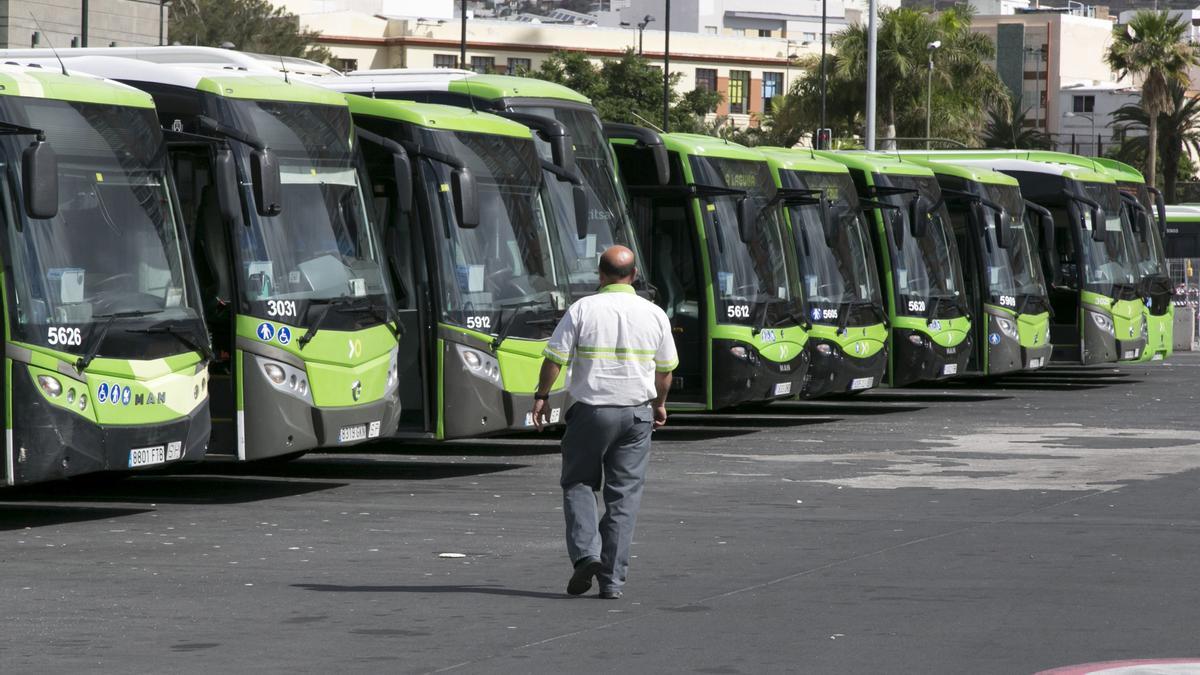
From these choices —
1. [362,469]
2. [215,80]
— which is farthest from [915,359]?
[215,80]

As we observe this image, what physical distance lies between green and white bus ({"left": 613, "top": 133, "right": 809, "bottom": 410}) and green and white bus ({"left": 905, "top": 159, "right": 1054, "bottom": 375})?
663 cm

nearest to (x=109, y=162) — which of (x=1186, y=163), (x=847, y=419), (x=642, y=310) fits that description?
(x=642, y=310)

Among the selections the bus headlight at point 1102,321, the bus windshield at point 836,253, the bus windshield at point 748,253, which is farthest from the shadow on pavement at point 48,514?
the bus headlight at point 1102,321

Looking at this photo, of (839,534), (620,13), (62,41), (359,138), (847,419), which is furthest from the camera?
(620,13)

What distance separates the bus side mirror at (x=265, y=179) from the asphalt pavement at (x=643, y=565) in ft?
6.79

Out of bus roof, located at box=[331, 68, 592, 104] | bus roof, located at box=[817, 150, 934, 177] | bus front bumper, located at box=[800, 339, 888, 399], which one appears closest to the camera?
bus roof, located at box=[331, 68, 592, 104]

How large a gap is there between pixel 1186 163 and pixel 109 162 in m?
96.6

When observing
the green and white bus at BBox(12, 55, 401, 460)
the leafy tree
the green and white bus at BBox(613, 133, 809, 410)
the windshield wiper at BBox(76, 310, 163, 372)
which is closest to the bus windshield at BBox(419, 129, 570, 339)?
the green and white bus at BBox(12, 55, 401, 460)

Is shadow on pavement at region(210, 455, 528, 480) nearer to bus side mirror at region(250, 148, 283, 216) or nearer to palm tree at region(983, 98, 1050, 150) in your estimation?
bus side mirror at region(250, 148, 283, 216)

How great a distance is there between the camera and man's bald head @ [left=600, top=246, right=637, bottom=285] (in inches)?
433

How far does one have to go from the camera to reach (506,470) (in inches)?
728

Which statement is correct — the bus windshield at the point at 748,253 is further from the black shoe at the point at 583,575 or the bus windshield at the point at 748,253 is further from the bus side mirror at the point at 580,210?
the black shoe at the point at 583,575

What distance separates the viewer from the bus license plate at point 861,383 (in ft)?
83.1

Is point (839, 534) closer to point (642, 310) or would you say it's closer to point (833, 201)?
point (642, 310)
